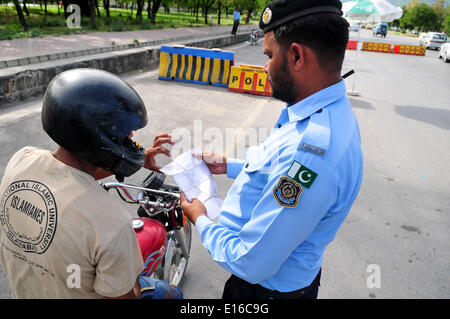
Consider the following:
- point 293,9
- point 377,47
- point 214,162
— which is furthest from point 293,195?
point 377,47

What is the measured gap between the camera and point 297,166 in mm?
1122

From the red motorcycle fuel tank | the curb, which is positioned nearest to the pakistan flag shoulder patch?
the red motorcycle fuel tank

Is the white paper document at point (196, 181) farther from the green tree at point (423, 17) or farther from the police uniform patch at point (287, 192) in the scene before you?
the green tree at point (423, 17)

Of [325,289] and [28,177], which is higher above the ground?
[28,177]

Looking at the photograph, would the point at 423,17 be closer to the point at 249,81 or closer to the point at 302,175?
the point at 249,81

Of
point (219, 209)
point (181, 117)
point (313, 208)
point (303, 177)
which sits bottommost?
point (181, 117)

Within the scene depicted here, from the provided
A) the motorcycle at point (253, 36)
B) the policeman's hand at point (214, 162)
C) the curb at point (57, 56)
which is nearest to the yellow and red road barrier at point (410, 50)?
the motorcycle at point (253, 36)

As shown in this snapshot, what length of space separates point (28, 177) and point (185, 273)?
2037 mm

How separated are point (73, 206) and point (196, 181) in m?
0.73

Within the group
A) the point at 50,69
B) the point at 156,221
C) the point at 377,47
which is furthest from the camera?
the point at 377,47

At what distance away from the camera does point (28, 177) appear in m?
1.15
